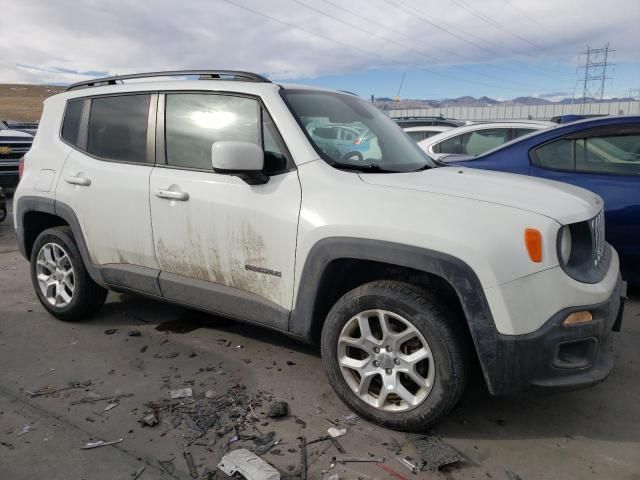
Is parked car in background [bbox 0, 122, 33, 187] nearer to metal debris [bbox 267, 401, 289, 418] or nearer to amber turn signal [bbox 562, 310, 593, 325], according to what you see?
metal debris [bbox 267, 401, 289, 418]

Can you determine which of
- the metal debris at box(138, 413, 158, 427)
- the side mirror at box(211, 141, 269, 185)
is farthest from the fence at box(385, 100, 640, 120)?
the metal debris at box(138, 413, 158, 427)

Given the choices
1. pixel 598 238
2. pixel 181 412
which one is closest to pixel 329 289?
pixel 181 412

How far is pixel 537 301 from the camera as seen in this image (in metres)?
2.43

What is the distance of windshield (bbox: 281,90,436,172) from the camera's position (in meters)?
3.19

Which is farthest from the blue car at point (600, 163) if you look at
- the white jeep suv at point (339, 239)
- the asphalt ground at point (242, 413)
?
the white jeep suv at point (339, 239)

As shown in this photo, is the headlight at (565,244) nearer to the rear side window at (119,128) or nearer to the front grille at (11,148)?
the rear side window at (119,128)

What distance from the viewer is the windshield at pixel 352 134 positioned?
10.5 feet

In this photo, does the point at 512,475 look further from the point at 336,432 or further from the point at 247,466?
the point at 247,466

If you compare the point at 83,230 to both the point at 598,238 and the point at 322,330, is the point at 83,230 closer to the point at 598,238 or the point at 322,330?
the point at 322,330

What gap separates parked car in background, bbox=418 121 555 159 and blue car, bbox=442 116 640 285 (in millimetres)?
2422

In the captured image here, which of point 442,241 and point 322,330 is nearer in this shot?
point 442,241

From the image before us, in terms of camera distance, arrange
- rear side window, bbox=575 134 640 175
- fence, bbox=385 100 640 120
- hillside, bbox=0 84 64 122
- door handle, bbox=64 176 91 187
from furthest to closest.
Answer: hillside, bbox=0 84 64 122 < fence, bbox=385 100 640 120 < rear side window, bbox=575 134 640 175 < door handle, bbox=64 176 91 187

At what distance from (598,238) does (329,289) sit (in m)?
1.51

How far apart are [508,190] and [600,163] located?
2457mm
